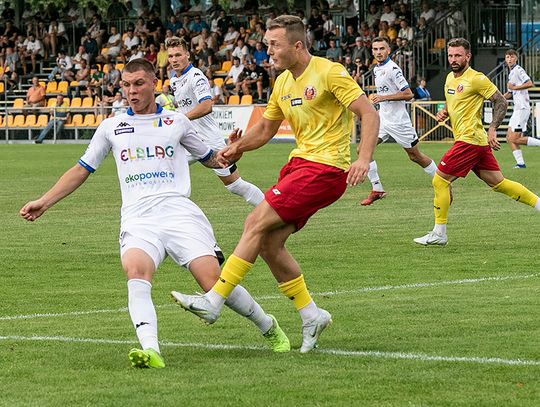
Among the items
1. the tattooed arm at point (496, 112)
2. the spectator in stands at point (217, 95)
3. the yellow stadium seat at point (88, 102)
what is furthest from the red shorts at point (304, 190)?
the yellow stadium seat at point (88, 102)

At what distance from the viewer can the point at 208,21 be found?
168 ft

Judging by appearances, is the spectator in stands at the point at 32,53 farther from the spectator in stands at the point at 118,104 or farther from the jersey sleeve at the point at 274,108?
the jersey sleeve at the point at 274,108

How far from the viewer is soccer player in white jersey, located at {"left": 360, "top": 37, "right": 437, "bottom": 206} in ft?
67.9

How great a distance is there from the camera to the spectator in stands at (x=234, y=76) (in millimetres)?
44841

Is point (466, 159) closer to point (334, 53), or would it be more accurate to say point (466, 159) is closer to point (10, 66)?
point (334, 53)

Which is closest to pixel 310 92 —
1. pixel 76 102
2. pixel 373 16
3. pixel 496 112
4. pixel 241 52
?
pixel 496 112

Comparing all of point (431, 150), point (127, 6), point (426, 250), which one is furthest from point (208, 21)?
point (426, 250)

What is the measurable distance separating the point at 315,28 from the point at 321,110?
37.7 metres

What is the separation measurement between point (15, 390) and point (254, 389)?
1267mm

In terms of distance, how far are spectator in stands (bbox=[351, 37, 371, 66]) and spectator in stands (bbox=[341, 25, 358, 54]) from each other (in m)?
0.50

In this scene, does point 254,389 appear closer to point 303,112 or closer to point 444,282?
point 303,112

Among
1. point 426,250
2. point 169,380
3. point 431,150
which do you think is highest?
point 169,380

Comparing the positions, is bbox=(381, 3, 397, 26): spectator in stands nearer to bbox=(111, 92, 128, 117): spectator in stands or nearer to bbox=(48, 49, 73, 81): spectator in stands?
bbox=(111, 92, 128, 117): spectator in stands

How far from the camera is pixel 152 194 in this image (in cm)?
832
